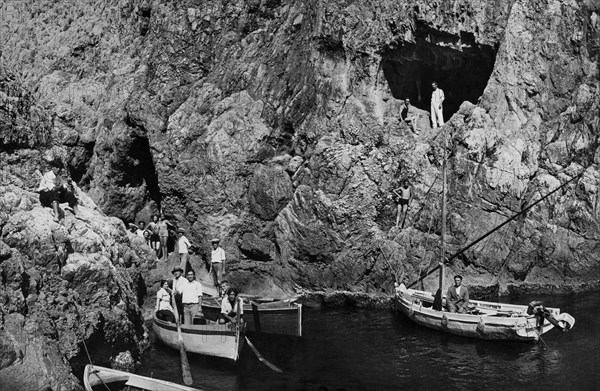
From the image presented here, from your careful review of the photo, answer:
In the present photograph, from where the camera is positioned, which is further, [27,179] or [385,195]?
[385,195]

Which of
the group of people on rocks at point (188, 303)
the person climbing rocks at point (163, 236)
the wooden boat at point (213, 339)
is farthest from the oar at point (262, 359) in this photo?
the person climbing rocks at point (163, 236)

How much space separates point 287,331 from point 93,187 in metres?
16.9

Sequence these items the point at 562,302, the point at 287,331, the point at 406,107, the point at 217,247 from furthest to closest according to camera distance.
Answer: the point at 406,107, the point at 217,247, the point at 562,302, the point at 287,331

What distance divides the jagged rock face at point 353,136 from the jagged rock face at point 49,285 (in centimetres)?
999

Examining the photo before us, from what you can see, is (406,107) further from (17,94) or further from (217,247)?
(17,94)

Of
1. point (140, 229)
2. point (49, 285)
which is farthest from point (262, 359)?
point (140, 229)

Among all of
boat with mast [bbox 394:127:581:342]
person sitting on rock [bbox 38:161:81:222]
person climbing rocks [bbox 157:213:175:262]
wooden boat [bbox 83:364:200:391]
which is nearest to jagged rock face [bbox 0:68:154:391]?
person sitting on rock [bbox 38:161:81:222]

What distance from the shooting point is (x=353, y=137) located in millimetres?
36531

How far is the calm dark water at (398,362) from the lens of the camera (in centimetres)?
2395

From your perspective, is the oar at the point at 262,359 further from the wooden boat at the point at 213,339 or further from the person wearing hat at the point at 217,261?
the person wearing hat at the point at 217,261

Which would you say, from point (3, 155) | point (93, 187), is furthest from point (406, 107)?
point (3, 155)

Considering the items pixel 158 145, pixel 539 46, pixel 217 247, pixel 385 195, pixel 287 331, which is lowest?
pixel 287 331

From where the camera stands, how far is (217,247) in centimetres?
3478

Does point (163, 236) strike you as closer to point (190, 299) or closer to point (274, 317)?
point (274, 317)
